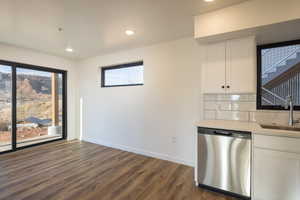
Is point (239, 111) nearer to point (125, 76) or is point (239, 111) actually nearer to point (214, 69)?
point (214, 69)

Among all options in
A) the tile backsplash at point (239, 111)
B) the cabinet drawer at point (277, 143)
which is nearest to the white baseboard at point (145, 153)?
the tile backsplash at point (239, 111)

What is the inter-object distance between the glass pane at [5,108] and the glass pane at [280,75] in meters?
5.17

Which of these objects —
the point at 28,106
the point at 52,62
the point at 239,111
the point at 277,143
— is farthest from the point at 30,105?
the point at 277,143

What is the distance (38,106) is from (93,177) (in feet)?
9.25

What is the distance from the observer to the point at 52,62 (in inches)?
162

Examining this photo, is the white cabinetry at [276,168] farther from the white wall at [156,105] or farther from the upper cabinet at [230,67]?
the white wall at [156,105]

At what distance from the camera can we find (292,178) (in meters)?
1.62

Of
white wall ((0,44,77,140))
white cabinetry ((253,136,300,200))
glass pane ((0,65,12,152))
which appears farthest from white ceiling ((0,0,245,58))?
white cabinetry ((253,136,300,200))

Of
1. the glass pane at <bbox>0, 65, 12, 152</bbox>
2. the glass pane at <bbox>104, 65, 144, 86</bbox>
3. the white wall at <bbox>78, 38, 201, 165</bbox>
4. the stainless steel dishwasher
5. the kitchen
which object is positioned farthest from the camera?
the glass pane at <bbox>104, 65, 144, 86</bbox>

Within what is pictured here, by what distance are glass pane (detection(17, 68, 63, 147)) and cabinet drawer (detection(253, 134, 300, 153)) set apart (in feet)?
15.6

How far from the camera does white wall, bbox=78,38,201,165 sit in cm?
288

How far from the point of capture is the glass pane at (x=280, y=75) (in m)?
2.31

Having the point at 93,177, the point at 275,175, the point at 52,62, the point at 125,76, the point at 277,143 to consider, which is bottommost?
the point at 93,177

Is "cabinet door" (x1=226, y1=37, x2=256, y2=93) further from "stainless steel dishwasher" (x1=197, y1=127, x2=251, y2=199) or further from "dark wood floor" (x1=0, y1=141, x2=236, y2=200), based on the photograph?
"dark wood floor" (x1=0, y1=141, x2=236, y2=200)
